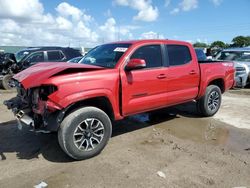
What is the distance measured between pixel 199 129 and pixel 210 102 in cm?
117

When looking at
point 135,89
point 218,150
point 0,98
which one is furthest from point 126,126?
point 0,98

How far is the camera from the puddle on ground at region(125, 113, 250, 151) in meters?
5.54

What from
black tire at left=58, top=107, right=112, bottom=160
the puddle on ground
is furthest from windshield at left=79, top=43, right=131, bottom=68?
the puddle on ground

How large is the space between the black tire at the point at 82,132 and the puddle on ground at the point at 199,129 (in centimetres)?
181

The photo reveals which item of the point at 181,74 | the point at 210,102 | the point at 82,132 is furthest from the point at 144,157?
the point at 210,102

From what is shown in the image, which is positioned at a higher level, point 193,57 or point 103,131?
point 193,57

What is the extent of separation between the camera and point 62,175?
403 centimetres

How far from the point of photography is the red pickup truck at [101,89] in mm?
4285

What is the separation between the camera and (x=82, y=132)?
14.7 feet

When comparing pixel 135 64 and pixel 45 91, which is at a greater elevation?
pixel 135 64

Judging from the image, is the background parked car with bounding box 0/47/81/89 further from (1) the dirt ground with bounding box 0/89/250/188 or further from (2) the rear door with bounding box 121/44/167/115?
(2) the rear door with bounding box 121/44/167/115

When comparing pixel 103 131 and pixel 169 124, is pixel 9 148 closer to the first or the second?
pixel 103 131

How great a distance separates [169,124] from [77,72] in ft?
9.62

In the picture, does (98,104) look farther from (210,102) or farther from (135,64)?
→ (210,102)
